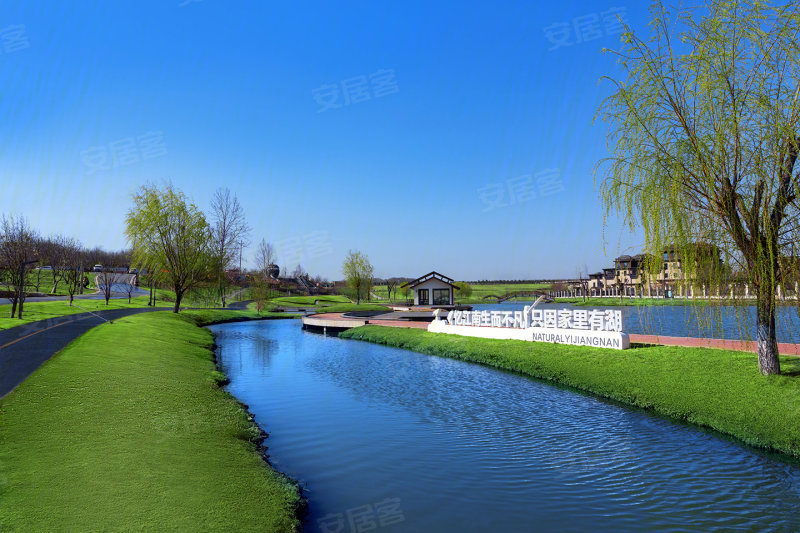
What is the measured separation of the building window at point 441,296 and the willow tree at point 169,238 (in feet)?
90.8

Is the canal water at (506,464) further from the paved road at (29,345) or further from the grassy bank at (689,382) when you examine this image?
the paved road at (29,345)

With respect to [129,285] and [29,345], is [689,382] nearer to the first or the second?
[29,345]

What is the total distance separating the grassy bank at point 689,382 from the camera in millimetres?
10836

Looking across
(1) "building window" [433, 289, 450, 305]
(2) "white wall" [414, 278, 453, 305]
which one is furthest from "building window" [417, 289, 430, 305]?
(1) "building window" [433, 289, 450, 305]

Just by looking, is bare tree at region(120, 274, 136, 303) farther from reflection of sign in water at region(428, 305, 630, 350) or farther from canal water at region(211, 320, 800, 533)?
canal water at region(211, 320, 800, 533)

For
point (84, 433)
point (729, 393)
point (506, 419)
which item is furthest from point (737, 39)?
point (84, 433)

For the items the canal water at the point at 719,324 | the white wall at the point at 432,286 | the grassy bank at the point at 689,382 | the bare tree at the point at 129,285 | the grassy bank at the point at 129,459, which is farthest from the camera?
the bare tree at the point at 129,285

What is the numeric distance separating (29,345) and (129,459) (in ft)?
47.9

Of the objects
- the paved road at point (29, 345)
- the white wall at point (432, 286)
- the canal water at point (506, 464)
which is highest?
the white wall at point (432, 286)

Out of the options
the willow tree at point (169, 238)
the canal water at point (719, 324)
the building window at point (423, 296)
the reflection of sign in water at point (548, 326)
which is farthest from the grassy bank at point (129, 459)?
the building window at point (423, 296)

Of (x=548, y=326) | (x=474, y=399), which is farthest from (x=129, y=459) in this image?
(x=548, y=326)

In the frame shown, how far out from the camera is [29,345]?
18.4 m

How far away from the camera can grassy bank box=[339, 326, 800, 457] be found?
10.8m

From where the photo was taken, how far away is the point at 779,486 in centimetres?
857
